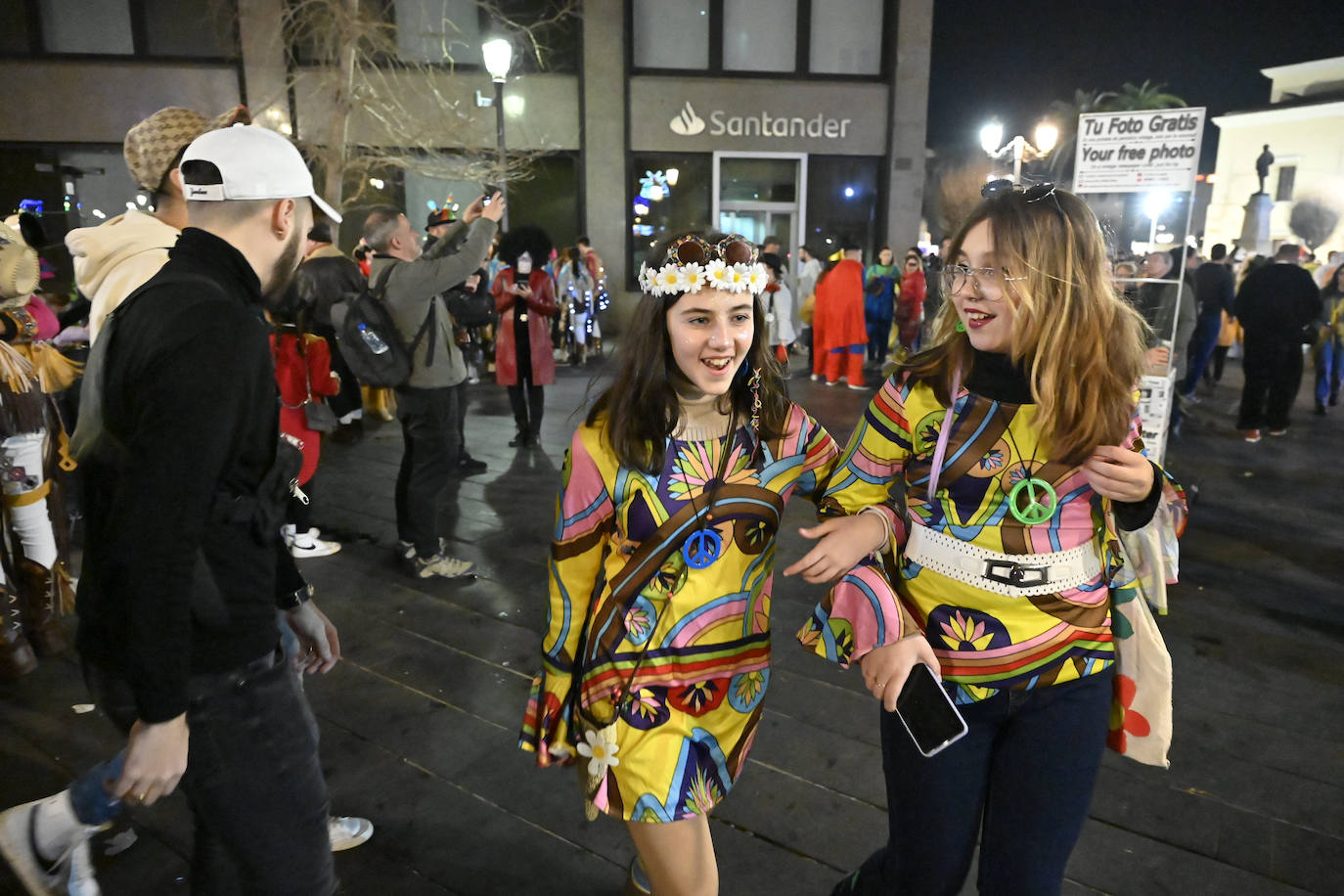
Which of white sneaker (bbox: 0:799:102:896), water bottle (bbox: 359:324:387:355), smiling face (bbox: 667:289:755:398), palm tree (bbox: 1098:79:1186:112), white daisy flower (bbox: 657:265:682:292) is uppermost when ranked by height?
palm tree (bbox: 1098:79:1186:112)

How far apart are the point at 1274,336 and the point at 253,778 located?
33.1 ft

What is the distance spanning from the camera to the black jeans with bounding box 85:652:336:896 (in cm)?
152

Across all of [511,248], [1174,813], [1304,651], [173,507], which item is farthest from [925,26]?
[173,507]

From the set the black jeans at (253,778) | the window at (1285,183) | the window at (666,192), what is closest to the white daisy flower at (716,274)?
the black jeans at (253,778)

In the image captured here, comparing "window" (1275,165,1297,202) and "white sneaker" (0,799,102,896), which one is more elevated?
"window" (1275,165,1297,202)

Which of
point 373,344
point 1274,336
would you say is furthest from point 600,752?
point 1274,336

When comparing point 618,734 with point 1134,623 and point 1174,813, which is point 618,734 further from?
point 1174,813

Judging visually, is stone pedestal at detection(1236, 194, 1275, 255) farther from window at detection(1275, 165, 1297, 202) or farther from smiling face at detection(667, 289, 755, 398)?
smiling face at detection(667, 289, 755, 398)

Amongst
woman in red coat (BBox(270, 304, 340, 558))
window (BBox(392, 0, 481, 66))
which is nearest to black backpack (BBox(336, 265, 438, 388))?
woman in red coat (BBox(270, 304, 340, 558))

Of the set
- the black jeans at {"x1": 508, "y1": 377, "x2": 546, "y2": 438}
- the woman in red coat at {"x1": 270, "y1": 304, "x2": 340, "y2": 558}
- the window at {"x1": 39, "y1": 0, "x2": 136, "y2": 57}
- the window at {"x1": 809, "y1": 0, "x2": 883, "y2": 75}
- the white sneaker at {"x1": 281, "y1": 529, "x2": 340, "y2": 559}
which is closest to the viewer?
the woman in red coat at {"x1": 270, "y1": 304, "x2": 340, "y2": 558}

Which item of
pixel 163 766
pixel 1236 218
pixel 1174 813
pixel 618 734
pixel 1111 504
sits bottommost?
pixel 1174 813

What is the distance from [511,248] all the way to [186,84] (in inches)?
439

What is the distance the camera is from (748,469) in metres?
1.96

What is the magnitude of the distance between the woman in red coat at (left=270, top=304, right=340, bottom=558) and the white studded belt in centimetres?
388
